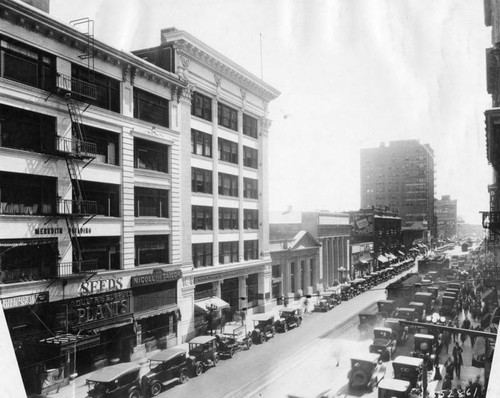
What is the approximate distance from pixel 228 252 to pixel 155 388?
1874cm

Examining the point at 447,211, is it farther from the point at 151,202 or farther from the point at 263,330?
the point at 151,202

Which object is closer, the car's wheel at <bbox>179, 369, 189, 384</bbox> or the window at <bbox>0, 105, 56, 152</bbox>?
the window at <bbox>0, 105, 56, 152</bbox>

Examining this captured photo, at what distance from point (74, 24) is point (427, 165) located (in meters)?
136

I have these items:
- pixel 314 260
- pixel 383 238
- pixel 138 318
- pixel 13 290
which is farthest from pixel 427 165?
pixel 13 290

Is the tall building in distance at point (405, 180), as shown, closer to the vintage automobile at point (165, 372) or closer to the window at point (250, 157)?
the window at point (250, 157)

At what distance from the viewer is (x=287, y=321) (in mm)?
36375

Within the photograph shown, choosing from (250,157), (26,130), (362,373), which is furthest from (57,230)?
(250,157)

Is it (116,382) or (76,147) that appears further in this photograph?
(76,147)

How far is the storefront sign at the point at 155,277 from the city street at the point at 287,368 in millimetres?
6971

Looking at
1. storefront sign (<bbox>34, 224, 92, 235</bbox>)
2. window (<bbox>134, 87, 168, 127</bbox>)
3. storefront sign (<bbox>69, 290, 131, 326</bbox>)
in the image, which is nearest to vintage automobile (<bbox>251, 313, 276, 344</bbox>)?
storefront sign (<bbox>69, 290, 131, 326</bbox>)

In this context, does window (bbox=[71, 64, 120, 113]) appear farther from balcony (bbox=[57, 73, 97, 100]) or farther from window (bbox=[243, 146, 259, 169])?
window (bbox=[243, 146, 259, 169])

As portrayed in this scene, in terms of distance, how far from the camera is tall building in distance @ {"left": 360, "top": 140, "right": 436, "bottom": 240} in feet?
453

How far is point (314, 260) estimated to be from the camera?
195 feet

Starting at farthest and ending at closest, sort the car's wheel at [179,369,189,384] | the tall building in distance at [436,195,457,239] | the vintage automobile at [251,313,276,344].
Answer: the tall building in distance at [436,195,457,239], the vintage automobile at [251,313,276,344], the car's wheel at [179,369,189,384]
